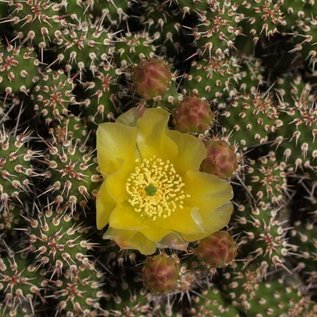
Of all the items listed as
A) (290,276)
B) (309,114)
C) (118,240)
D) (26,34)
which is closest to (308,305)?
(290,276)

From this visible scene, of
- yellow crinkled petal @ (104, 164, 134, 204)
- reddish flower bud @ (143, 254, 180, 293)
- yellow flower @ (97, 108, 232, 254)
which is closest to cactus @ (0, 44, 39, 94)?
yellow flower @ (97, 108, 232, 254)

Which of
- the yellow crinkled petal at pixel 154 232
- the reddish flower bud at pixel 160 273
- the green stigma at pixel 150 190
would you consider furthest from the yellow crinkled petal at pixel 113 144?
the reddish flower bud at pixel 160 273

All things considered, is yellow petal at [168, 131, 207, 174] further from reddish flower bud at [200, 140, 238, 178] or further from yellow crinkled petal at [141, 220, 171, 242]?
yellow crinkled petal at [141, 220, 171, 242]

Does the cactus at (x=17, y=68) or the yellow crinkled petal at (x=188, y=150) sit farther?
the cactus at (x=17, y=68)

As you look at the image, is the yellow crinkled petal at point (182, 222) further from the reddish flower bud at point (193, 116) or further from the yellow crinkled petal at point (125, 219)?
the reddish flower bud at point (193, 116)

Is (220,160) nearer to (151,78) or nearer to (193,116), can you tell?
(193,116)

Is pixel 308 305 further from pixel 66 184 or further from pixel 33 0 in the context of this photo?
pixel 33 0
